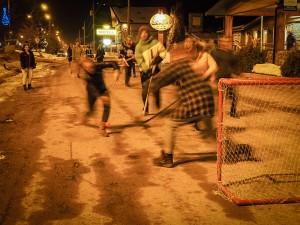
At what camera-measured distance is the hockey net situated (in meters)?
4.77

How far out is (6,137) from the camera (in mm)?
7828

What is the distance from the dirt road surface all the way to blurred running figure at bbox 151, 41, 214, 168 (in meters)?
0.63

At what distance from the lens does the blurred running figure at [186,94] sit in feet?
18.6

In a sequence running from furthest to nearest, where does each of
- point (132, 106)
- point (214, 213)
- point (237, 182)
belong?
point (132, 106), point (237, 182), point (214, 213)

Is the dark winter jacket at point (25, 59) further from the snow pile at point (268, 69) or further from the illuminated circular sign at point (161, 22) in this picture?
the snow pile at point (268, 69)

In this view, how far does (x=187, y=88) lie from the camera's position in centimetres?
571

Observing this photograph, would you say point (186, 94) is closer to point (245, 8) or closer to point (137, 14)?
point (245, 8)

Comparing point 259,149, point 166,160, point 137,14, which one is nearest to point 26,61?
point 166,160

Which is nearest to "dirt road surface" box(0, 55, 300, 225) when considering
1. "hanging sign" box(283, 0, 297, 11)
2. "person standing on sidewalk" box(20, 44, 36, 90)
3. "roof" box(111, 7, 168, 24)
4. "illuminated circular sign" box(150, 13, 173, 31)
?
"person standing on sidewalk" box(20, 44, 36, 90)

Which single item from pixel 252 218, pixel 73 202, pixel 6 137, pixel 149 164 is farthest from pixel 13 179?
pixel 252 218

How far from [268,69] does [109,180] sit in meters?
14.5

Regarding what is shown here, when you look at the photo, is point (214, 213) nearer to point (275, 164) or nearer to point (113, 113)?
point (275, 164)

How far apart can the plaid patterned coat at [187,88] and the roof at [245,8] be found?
48.5 ft

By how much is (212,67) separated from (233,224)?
3.12 m
